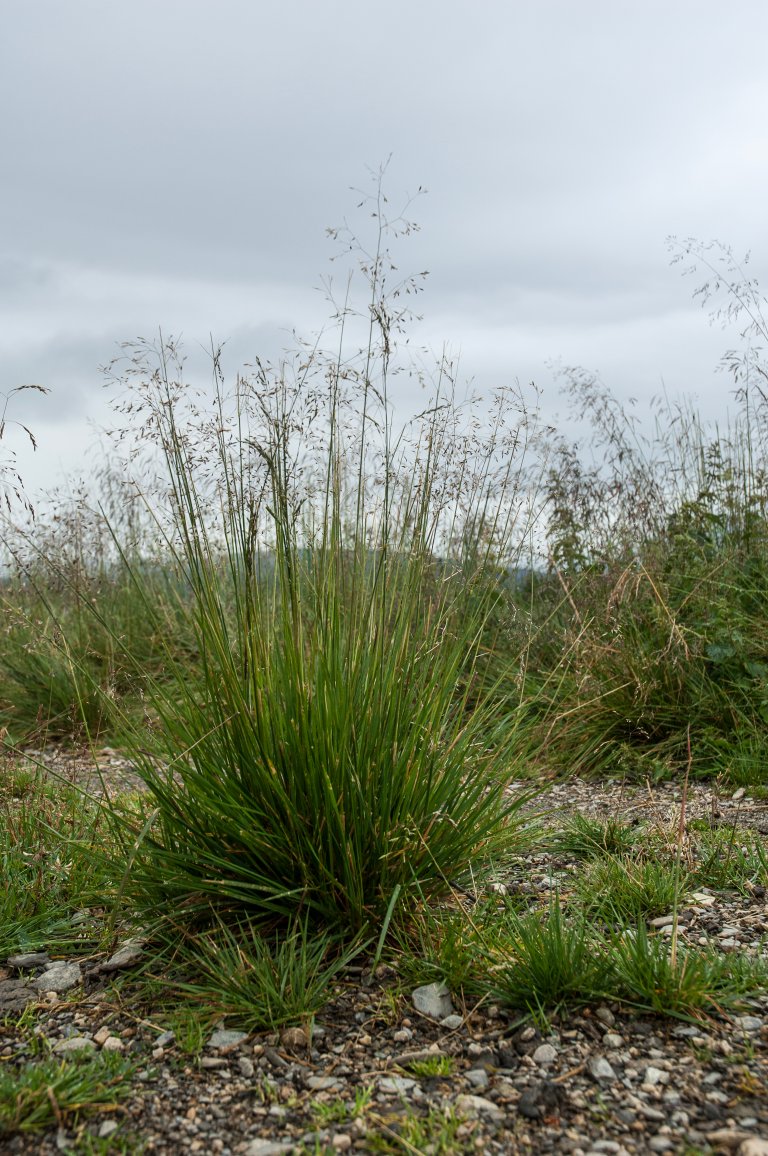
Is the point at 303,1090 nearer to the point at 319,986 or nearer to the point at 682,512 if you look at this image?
the point at 319,986

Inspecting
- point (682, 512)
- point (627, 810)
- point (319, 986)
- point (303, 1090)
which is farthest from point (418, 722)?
point (682, 512)

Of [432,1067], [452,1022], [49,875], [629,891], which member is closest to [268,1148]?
[432,1067]

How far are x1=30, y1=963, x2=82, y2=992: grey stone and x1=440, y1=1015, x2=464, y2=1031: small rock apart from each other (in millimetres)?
1027

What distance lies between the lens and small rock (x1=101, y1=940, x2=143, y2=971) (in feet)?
8.38

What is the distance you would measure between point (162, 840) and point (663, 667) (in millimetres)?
3090

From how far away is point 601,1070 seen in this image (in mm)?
2014

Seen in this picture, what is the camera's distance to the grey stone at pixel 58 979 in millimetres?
2504

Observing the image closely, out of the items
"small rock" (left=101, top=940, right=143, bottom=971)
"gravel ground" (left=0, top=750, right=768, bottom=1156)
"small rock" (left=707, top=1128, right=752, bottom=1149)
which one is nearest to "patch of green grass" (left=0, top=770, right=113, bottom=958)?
"small rock" (left=101, top=940, right=143, bottom=971)

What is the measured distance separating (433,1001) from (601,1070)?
44cm

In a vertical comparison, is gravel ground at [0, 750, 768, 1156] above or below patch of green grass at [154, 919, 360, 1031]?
below

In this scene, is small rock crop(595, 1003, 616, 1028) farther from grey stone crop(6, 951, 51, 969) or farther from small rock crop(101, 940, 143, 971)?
grey stone crop(6, 951, 51, 969)

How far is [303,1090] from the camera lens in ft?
6.64

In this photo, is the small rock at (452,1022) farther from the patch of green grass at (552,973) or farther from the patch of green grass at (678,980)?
the patch of green grass at (678,980)

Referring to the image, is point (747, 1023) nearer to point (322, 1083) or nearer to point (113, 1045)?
point (322, 1083)
